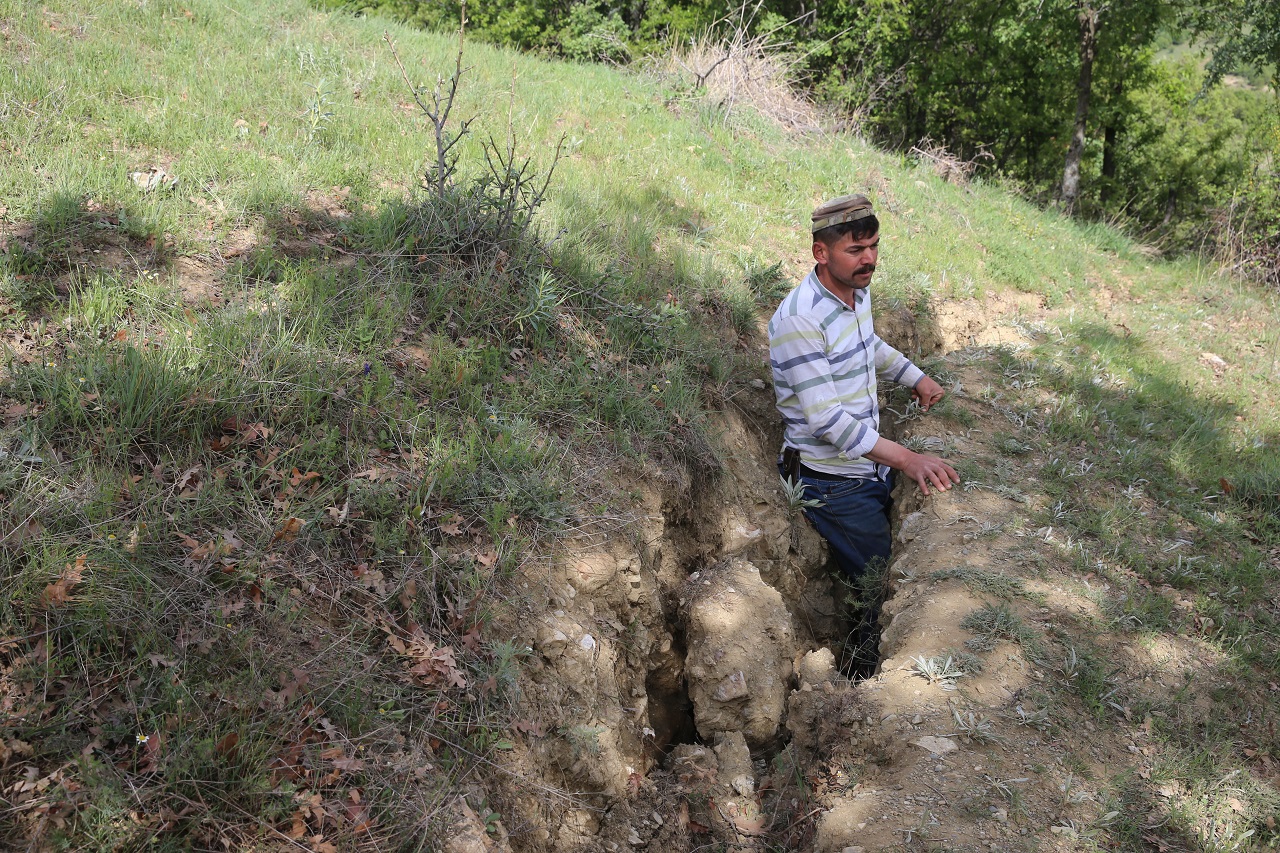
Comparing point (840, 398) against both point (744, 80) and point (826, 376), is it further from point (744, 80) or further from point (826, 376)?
point (744, 80)

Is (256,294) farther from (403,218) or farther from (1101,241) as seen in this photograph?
(1101,241)

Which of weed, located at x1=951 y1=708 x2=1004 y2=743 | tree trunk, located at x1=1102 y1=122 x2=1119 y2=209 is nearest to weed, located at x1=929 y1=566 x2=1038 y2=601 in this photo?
weed, located at x1=951 y1=708 x2=1004 y2=743

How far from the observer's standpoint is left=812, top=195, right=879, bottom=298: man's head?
426cm

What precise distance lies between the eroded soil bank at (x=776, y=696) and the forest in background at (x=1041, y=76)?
756cm

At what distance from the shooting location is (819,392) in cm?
431

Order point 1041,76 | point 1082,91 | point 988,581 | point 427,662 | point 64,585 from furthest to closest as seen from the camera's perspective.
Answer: point 1041,76
point 1082,91
point 988,581
point 427,662
point 64,585

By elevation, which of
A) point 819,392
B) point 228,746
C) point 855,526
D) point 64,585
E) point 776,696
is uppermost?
point 64,585

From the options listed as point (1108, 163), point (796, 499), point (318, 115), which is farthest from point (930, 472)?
point (1108, 163)

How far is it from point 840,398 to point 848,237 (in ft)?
2.78

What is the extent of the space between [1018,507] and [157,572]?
13.0 feet

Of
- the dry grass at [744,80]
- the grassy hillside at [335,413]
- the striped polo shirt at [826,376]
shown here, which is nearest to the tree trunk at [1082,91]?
the dry grass at [744,80]

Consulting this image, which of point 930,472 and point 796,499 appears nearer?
point 930,472

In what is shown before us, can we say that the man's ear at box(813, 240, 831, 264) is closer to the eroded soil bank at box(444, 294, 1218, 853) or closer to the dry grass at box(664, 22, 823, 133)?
the eroded soil bank at box(444, 294, 1218, 853)

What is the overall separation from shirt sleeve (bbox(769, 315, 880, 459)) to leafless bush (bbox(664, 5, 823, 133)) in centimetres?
531
